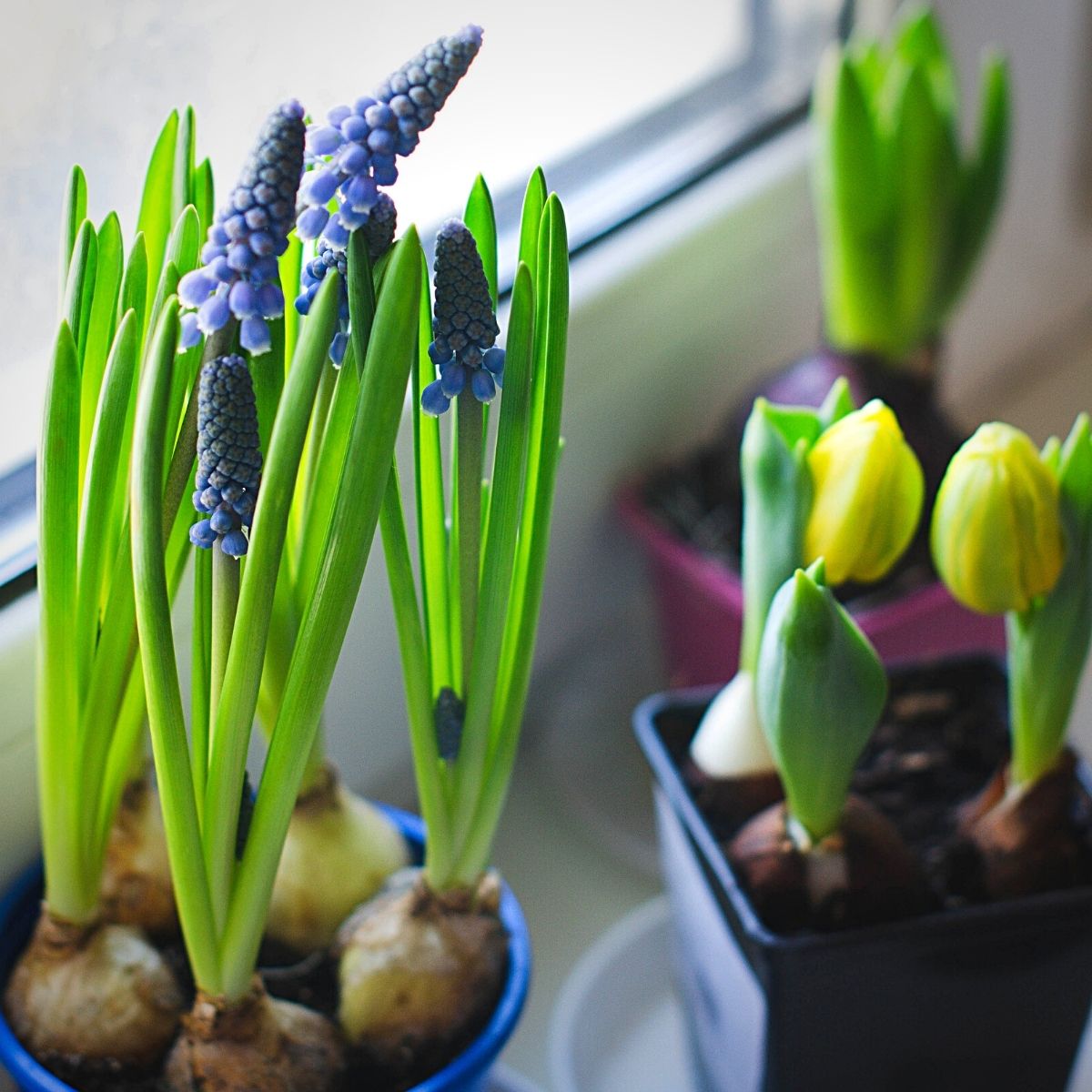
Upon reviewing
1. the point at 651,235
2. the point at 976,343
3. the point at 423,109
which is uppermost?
the point at 423,109

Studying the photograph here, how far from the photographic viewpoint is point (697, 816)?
490 mm

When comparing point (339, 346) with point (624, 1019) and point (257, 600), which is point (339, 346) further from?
point (624, 1019)

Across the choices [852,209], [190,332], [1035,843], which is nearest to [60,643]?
[190,332]

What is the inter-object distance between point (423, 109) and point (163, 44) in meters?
0.27

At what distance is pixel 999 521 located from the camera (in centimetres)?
41

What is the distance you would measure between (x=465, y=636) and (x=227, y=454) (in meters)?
0.11

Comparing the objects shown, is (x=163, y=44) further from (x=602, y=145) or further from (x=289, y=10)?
(x=602, y=145)

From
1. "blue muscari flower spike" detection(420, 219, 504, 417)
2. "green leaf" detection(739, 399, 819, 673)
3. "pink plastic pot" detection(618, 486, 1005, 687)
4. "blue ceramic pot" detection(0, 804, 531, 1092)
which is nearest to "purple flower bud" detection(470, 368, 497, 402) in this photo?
"blue muscari flower spike" detection(420, 219, 504, 417)

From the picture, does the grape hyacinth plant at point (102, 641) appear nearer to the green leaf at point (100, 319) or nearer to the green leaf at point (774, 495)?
the green leaf at point (100, 319)

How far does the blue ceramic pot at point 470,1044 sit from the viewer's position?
0.43 m

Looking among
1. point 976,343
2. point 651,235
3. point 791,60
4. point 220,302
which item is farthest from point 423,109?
point 976,343

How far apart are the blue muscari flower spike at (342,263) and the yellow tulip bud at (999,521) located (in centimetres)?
18

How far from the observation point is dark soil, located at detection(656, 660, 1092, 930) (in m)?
0.54

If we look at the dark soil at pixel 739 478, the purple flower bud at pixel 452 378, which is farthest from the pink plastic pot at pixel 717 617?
the purple flower bud at pixel 452 378
